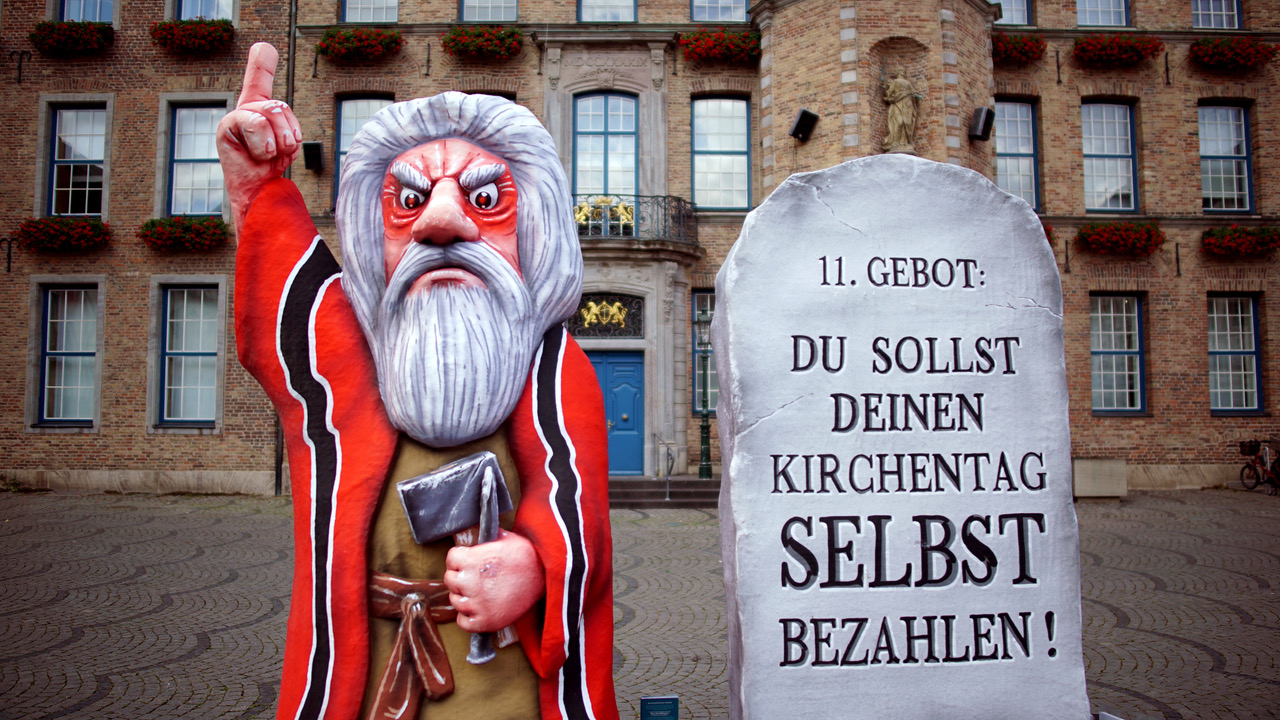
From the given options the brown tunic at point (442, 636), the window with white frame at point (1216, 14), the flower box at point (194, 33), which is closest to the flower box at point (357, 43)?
the flower box at point (194, 33)

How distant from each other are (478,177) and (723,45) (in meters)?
12.3

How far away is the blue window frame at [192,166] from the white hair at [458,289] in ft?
43.3

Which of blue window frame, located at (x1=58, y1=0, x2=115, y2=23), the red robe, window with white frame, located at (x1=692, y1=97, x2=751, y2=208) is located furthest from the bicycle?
blue window frame, located at (x1=58, y1=0, x2=115, y2=23)

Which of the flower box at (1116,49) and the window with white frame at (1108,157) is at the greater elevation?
the flower box at (1116,49)

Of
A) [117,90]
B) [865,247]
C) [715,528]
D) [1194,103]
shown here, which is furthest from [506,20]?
[865,247]

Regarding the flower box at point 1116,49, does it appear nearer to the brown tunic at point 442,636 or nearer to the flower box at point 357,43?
the flower box at point 357,43

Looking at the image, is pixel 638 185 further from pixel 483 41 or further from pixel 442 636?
pixel 442 636

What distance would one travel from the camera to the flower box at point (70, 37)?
13148mm

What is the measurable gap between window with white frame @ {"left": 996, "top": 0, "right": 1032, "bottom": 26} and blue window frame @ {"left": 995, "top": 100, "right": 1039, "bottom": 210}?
151 centimetres

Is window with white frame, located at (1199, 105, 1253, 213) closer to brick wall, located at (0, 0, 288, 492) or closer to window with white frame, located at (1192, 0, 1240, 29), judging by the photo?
window with white frame, located at (1192, 0, 1240, 29)

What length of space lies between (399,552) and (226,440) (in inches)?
491

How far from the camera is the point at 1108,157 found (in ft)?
45.9

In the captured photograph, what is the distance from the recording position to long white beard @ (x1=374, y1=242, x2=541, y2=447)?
1933 millimetres

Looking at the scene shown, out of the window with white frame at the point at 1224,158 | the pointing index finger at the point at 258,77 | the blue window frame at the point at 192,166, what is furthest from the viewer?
the window with white frame at the point at 1224,158
